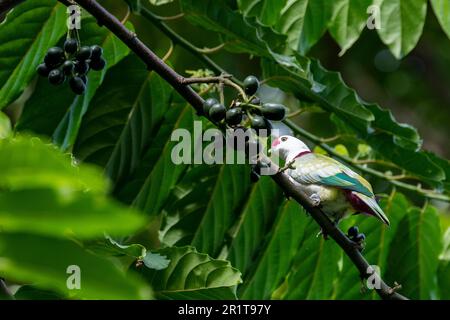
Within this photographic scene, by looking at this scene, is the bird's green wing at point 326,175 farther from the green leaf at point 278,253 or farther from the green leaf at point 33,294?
the green leaf at point 33,294

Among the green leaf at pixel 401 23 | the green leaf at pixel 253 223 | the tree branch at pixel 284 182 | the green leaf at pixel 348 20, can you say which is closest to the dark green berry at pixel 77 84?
the tree branch at pixel 284 182

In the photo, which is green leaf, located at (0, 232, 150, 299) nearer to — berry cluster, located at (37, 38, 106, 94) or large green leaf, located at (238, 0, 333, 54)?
berry cluster, located at (37, 38, 106, 94)

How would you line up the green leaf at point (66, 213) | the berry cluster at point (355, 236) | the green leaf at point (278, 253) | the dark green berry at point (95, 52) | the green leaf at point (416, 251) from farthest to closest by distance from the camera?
1. the green leaf at point (416, 251)
2. the green leaf at point (278, 253)
3. the dark green berry at point (95, 52)
4. the berry cluster at point (355, 236)
5. the green leaf at point (66, 213)

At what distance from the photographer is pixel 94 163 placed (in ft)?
8.05

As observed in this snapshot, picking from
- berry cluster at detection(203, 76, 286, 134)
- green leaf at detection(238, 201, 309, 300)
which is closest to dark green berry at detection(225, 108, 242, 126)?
berry cluster at detection(203, 76, 286, 134)

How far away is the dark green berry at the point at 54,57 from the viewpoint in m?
1.92

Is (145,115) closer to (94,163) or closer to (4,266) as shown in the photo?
(94,163)

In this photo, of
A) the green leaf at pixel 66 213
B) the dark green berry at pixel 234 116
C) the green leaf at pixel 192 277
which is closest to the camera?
the green leaf at pixel 66 213

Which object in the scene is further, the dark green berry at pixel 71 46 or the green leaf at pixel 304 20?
the green leaf at pixel 304 20

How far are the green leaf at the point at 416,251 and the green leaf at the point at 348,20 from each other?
653mm

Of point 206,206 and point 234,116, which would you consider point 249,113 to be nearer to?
point 234,116

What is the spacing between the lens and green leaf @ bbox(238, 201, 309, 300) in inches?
101

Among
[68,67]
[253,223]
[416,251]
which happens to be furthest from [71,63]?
[416,251]
